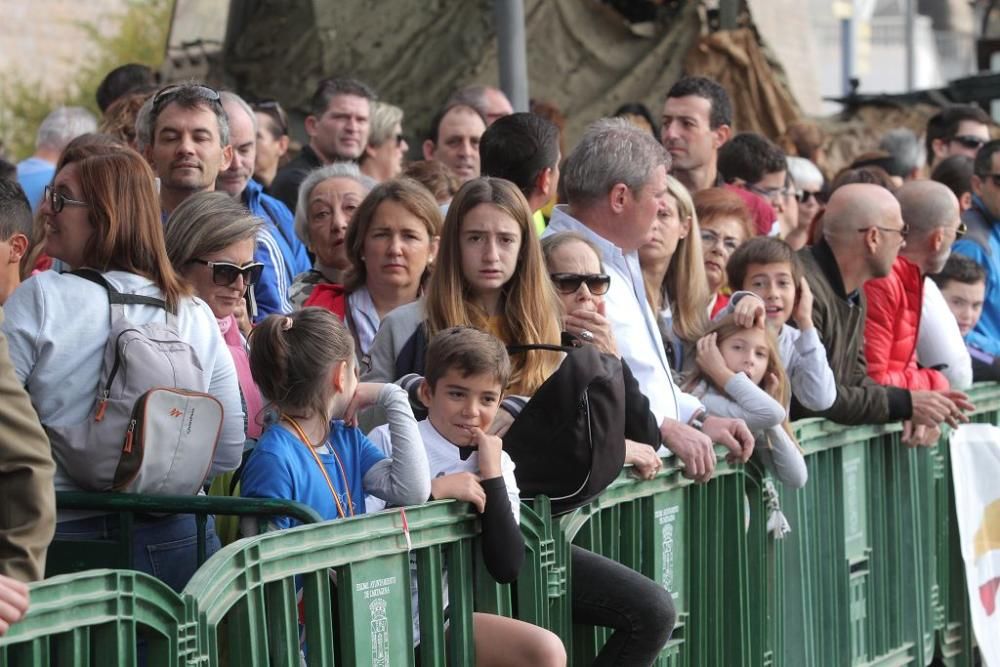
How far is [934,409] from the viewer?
25.4 feet

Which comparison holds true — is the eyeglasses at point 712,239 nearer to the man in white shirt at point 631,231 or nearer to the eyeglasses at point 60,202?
the man in white shirt at point 631,231

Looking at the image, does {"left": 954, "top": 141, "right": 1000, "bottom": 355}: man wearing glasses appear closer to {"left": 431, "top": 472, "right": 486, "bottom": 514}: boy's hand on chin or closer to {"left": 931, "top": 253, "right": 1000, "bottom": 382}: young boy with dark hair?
{"left": 931, "top": 253, "right": 1000, "bottom": 382}: young boy with dark hair

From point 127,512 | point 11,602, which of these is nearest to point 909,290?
point 127,512

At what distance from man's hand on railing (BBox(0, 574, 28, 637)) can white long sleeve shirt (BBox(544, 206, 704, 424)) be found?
288 centimetres

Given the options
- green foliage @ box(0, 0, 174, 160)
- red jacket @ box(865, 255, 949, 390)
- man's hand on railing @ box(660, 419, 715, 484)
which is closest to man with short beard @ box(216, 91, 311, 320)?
man's hand on railing @ box(660, 419, 715, 484)

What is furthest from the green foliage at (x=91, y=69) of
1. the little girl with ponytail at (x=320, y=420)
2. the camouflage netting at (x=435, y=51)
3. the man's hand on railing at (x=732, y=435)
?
the little girl with ponytail at (x=320, y=420)

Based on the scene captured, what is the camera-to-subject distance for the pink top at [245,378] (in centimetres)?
533

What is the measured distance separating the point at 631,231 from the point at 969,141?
6016mm

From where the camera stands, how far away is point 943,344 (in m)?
8.28

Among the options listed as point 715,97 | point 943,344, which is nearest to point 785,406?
point 943,344

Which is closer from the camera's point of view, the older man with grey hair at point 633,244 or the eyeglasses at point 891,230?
the older man with grey hair at point 633,244

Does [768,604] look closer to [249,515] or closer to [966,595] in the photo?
[966,595]

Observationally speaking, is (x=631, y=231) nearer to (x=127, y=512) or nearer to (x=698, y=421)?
(x=698, y=421)

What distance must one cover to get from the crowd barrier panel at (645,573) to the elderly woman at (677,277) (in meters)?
0.54
